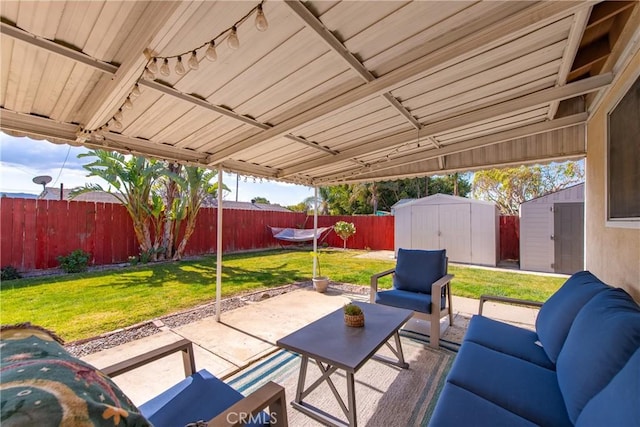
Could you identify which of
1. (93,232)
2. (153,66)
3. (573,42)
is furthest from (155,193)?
(573,42)

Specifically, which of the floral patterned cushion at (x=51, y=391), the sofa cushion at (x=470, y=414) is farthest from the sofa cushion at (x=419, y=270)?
the floral patterned cushion at (x=51, y=391)

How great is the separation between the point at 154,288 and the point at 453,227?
8.24 meters

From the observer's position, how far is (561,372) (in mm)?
1431

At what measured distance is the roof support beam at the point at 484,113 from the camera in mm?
2223

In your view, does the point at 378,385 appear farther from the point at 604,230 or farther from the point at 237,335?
the point at 604,230

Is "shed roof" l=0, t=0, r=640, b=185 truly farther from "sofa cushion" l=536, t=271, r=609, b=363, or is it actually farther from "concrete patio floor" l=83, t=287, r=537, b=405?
"concrete patio floor" l=83, t=287, r=537, b=405

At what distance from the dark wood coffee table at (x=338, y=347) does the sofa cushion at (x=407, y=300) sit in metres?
0.64

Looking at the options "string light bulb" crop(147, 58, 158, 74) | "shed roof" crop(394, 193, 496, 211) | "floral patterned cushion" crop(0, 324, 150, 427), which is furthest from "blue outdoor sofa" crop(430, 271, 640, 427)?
"shed roof" crop(394, 193, 496, 211)

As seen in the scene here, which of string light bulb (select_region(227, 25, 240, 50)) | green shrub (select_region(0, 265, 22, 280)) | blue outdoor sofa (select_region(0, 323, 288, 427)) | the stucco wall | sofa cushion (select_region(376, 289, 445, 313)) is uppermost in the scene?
string light bulb (select_region(227, 25, 240, 50))

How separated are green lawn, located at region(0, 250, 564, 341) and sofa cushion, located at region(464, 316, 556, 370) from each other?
272 centimetres

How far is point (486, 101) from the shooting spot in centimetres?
257

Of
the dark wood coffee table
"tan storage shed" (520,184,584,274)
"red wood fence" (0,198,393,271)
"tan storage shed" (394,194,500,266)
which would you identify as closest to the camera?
the dark wood coffee table

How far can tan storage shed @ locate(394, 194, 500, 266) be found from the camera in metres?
8.06

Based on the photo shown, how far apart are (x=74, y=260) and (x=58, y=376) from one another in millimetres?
7645
